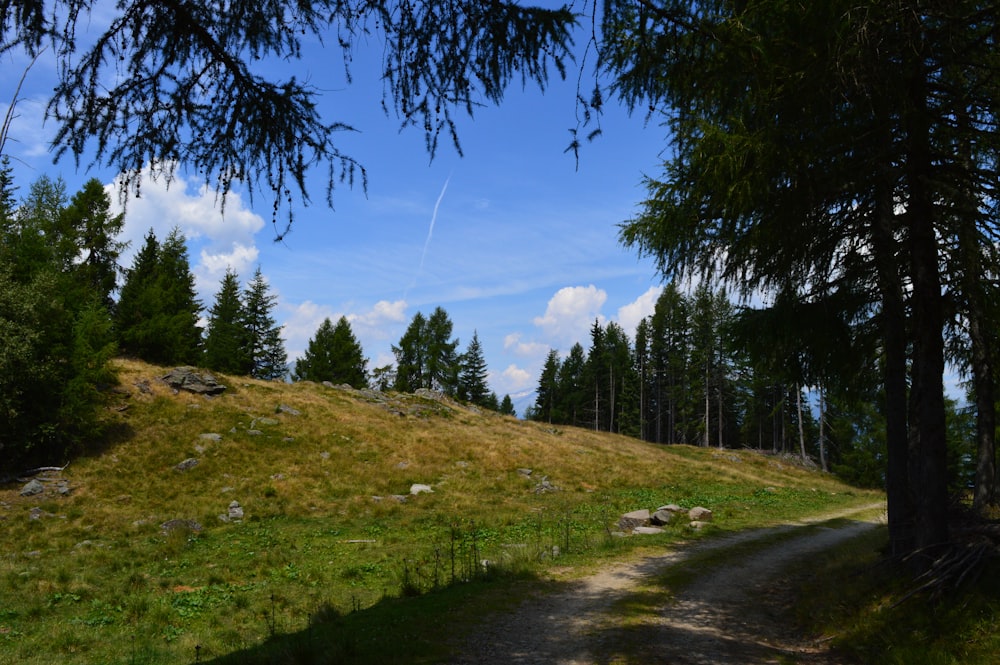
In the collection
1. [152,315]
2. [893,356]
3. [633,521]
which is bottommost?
[633,521]

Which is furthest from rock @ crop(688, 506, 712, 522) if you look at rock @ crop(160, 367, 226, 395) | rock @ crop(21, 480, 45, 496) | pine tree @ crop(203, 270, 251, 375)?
pine tree @ crop(203, 270, 251, 375)

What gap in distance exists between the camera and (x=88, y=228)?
3750 cm

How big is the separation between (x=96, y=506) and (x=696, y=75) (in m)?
23.5

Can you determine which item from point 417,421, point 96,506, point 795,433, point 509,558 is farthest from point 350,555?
point 795,433

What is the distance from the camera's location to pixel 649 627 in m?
7.54

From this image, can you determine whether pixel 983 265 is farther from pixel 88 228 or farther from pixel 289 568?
pixel 88 228

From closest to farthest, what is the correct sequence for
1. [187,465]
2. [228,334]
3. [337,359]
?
[187,465]
[228,334]
[337,359]

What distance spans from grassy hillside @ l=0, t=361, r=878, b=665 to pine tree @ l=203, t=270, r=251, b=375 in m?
16.0

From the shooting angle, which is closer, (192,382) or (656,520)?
(656,520)

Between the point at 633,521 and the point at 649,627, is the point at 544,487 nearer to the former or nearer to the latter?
the point at 633,521

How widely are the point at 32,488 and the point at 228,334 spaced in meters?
34.9

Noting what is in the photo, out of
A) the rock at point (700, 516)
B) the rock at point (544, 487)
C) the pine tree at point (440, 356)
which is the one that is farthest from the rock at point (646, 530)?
the pine tree at point (440, 356)

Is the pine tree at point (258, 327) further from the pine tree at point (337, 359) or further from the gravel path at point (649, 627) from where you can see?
the gravel path at point (649, 627)

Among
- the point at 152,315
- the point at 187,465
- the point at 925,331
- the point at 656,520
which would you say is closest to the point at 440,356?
the point at 152,315
